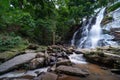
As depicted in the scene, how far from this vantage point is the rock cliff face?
12.9m

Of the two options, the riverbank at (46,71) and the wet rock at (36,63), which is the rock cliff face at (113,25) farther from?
the wet rock at (36,63)

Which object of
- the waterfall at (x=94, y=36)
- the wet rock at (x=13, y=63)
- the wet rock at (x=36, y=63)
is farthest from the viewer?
the waterfall at (x=94, y=36)

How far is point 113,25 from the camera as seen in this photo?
1419 centimetres

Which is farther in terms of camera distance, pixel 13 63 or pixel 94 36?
pixel 94 36

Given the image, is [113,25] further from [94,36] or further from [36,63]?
[36,63]

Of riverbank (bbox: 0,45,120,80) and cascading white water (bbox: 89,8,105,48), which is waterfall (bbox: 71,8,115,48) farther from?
riverbank (bbox: 0,45,120,80)

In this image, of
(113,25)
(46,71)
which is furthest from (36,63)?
(113,25)

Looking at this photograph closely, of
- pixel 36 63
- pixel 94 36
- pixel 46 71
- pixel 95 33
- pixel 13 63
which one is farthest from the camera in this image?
pixel 95 33

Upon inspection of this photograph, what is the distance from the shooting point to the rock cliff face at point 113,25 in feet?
42.3

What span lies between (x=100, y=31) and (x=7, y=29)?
826 cm

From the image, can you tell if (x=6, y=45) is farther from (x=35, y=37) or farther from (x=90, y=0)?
(x=90, y=0)

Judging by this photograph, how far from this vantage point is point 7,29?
12867 mm

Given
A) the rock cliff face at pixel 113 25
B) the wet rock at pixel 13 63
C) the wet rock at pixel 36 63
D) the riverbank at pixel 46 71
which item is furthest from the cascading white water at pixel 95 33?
the wet rock at pixel 13 63

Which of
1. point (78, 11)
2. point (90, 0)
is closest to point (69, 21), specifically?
point (78, 11)
